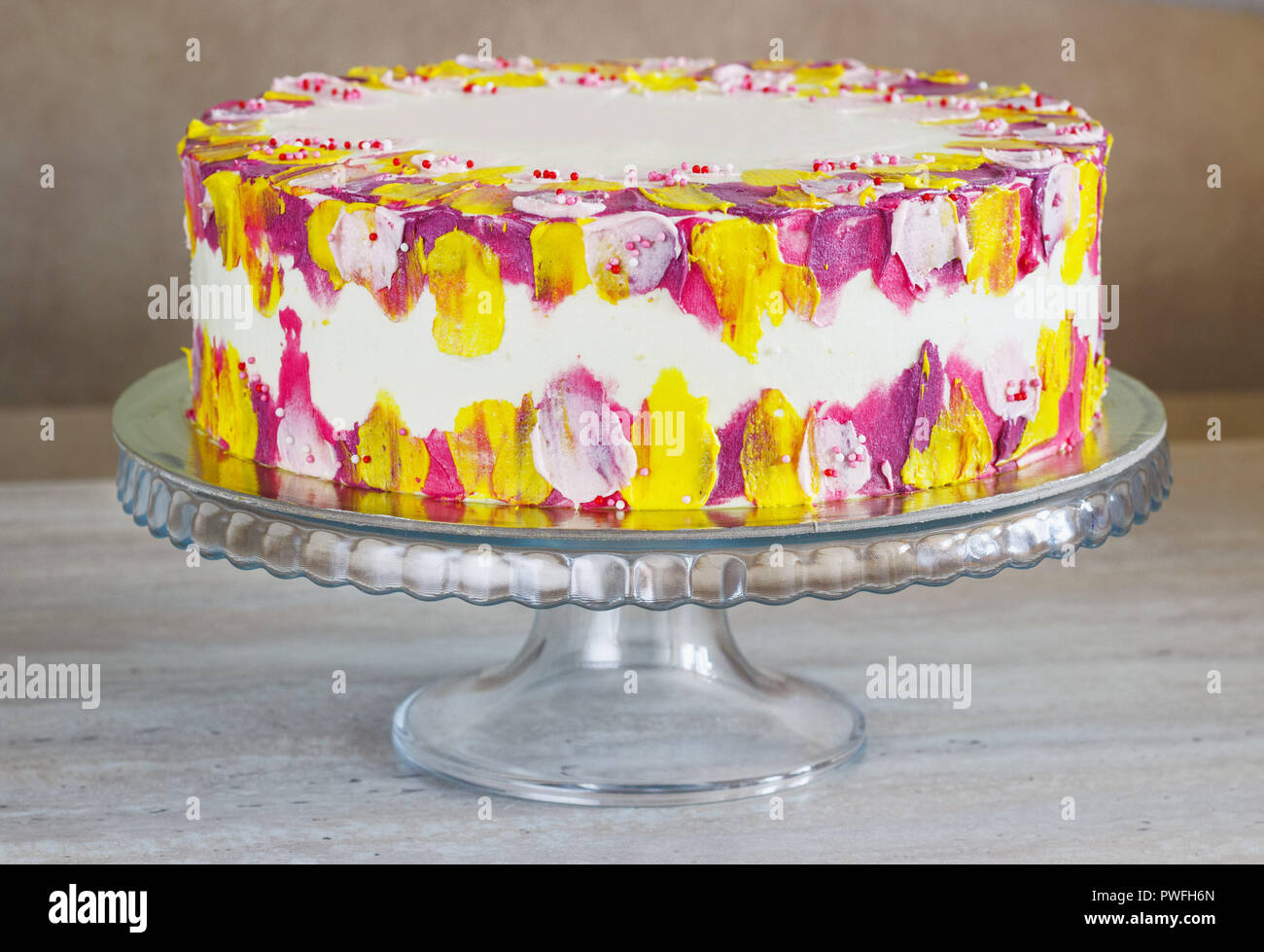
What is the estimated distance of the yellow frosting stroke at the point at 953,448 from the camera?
4.65ft

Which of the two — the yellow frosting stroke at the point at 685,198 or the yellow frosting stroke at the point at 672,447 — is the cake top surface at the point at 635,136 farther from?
the yellow frosting stroke at the point at 672,447

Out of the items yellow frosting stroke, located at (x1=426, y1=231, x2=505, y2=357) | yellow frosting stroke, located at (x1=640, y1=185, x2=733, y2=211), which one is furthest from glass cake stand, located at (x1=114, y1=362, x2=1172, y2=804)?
yellow frosting stroke, located at (x1=640, y1=185, x2=733, y2=211)

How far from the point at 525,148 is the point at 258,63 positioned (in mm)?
1408

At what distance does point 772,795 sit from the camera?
1.68m

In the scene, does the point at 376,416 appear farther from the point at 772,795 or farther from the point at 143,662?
the point at 143,662

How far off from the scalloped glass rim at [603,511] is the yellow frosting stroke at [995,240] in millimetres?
160

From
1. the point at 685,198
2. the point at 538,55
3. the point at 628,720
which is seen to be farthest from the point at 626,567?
the point at 538,55

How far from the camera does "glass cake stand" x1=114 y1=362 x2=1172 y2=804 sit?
1.32 metres

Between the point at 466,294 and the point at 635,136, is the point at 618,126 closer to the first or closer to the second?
the point at 635,136

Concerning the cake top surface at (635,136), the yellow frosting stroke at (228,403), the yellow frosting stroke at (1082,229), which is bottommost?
the yellow frosting stroke at (228,403)

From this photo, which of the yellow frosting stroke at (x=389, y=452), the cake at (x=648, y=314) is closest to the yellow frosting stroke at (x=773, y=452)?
the cake at (x=648, y=314)

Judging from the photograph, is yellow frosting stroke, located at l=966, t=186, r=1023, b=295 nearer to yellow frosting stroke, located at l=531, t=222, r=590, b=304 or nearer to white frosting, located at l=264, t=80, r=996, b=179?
white frosting, located at l=264, t=80, r=996, b=179

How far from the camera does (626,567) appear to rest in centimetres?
132

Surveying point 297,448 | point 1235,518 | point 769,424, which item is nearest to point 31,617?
point 297,448
